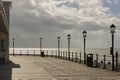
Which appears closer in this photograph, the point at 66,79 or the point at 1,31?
the point at 66,79

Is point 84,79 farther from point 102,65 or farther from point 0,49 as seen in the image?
point 0,49

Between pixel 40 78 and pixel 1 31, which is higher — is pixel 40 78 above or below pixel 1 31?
below

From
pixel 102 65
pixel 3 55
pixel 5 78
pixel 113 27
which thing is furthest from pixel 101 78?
pixel 3 55

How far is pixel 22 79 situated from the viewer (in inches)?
782

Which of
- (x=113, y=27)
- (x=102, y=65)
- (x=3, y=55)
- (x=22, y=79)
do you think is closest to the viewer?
(x=22, y=79)

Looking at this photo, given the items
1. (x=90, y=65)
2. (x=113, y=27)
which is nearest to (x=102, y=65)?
(x=90, y=65)

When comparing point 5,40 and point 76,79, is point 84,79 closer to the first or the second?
point 76,79

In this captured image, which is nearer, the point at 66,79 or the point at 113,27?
the point at 66,79

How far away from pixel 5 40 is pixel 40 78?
58.5 ft

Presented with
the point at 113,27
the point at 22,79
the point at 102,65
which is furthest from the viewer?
the point at 102,65

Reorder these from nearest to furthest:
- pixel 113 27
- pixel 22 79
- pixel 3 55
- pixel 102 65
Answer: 1. pixel 22 79
2. pixel 113 27
3. pixel 102 65
4. pixel 3 55

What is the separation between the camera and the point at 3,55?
37.2 meters

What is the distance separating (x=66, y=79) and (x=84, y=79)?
102 cm

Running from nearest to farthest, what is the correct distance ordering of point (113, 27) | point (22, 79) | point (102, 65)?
1. point (22, 79)
2. point (113, 27)
3. point (102, 65)
